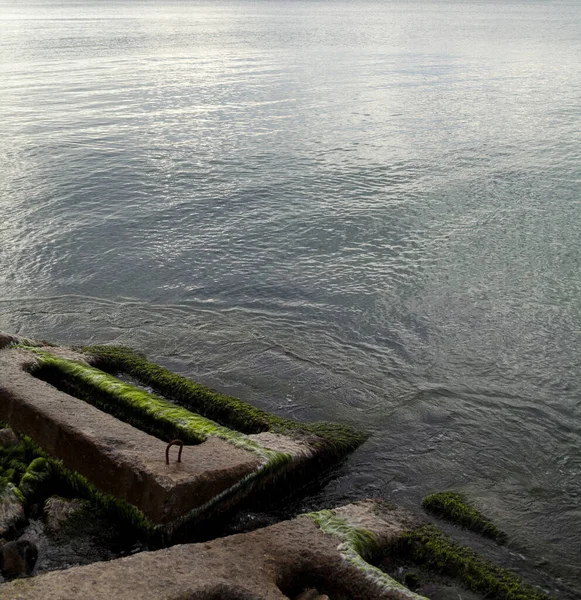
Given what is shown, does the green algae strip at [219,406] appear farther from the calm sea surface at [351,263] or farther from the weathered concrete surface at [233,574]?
the weathered concrete surface at [233,574]

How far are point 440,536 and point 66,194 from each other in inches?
652

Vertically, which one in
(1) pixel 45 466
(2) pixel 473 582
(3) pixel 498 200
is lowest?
(2) pixel 473 582

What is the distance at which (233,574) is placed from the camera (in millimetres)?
6926

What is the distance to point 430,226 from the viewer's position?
1809cm

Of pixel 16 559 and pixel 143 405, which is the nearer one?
pixel 16 559

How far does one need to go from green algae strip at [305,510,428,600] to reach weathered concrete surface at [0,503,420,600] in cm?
2

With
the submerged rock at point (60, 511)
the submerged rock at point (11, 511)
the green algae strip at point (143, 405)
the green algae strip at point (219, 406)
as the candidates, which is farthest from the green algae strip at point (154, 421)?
the green algae strip at point (219, 406)

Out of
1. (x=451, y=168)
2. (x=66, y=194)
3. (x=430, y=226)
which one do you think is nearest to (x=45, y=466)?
(x=430, y=226)

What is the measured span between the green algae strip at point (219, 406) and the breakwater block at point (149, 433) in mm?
16

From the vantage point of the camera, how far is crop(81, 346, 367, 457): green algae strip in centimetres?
985

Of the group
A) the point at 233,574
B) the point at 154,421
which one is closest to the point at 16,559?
the point at 233,574

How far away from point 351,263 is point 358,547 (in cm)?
926

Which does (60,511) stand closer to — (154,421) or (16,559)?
(16,559)

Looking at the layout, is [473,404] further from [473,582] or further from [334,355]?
[473,582]
